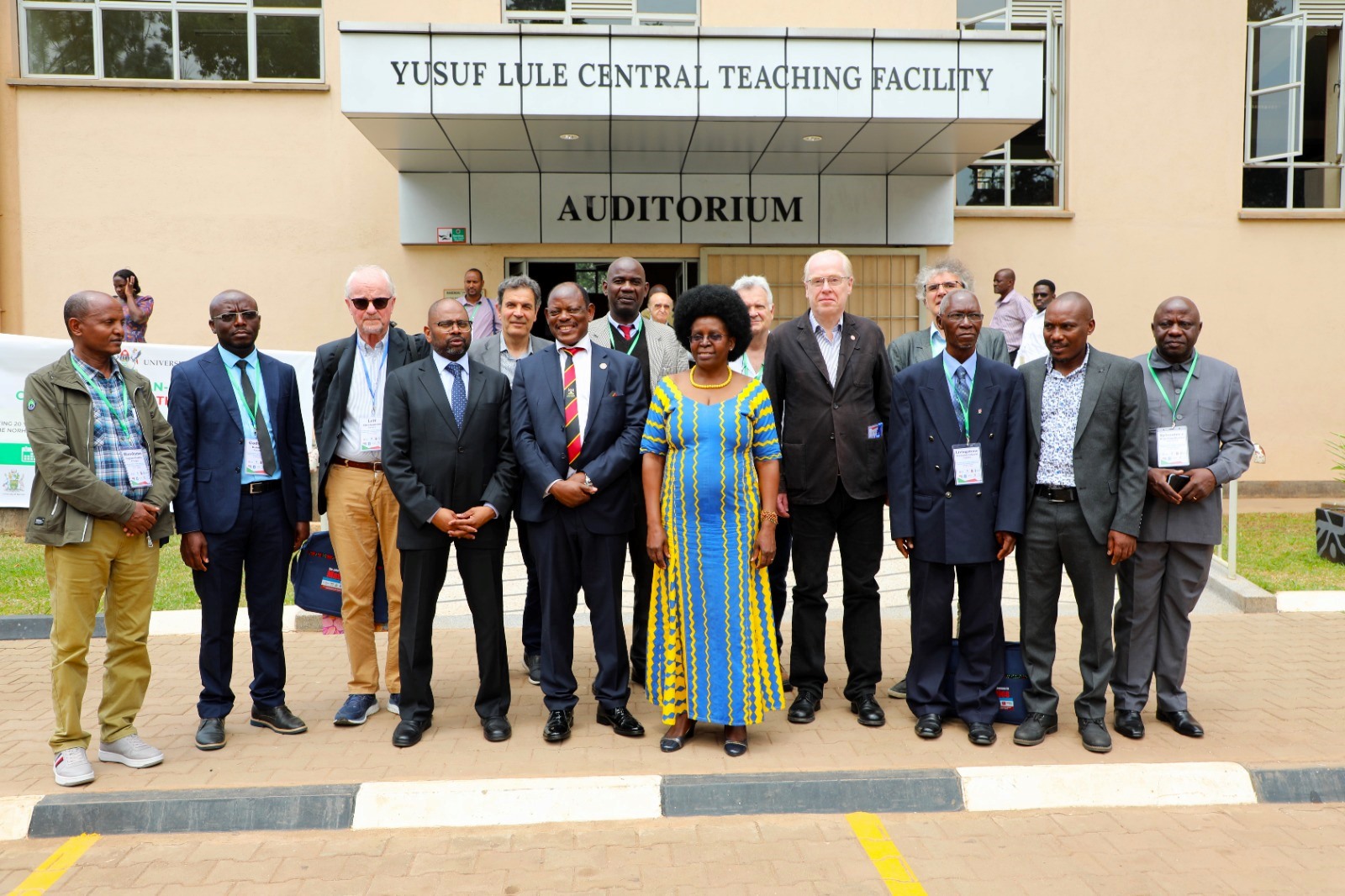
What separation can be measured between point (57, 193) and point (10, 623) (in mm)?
6853

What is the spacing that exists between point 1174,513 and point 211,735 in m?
4.73

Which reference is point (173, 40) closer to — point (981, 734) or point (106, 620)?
point (106, 620)

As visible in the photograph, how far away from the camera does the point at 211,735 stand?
502cm

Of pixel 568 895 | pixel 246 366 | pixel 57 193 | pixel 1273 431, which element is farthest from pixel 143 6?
pixel 1273 431

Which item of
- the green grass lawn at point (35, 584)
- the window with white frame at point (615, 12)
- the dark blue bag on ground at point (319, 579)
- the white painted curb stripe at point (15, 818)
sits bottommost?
the white painted curb stripe at point (15, 818)

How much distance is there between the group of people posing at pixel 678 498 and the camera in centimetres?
479

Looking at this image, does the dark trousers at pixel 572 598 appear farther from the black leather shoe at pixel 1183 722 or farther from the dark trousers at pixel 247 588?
the black leather shoe at pixel 1183 722

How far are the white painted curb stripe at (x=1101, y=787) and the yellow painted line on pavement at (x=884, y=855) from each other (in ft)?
1.53

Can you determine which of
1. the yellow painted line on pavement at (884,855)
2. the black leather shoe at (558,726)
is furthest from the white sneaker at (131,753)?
the yellow painted line on pavement at (884,855)

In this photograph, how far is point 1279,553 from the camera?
9.39 m

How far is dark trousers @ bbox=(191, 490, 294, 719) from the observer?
503 centimetres

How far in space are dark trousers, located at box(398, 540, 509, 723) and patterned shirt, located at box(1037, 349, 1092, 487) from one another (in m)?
2.66

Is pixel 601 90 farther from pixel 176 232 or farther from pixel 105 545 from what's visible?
pixel 105 545

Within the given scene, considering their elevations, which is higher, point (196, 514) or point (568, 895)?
point (196, 514)
